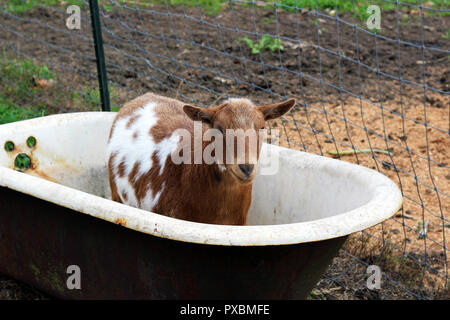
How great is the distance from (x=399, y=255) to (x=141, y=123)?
71.7 inches

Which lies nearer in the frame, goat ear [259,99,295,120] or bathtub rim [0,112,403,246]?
bathtub rim [0,112,403,246]

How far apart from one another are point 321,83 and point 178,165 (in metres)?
1.83

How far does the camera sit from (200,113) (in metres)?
2.82

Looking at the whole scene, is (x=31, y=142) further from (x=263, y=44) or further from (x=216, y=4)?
(x=216, y=4)

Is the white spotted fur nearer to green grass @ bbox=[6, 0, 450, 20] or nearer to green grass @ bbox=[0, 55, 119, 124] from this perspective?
green grass @ bbox=[0, 55, 119, 124]


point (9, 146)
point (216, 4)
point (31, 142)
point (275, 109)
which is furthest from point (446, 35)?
point (9, 146)

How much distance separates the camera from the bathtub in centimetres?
236

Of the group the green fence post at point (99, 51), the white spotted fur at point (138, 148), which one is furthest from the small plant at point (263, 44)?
the white spotted fur at point (138, 148)

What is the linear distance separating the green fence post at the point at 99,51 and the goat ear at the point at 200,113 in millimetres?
2112

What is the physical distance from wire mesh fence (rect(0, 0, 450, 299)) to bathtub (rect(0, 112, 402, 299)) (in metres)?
0.61

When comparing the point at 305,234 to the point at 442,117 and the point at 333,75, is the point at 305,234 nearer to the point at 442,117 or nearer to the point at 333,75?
the point at 442,117

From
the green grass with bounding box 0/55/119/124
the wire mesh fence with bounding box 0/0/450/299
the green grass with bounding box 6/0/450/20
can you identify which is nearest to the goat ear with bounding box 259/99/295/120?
the wire mesh fence with bounding box 0/0/450/299

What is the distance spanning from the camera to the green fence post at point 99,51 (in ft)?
15.1
